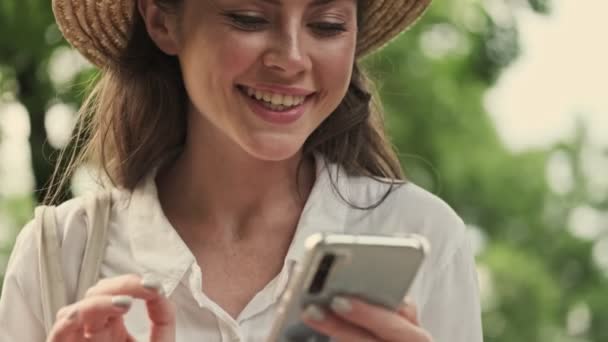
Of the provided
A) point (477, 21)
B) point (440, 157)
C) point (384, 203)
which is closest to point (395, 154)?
point (384, 203)

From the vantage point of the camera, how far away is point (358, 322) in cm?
229

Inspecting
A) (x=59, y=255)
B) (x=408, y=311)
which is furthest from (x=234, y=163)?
(x=408, y=311)

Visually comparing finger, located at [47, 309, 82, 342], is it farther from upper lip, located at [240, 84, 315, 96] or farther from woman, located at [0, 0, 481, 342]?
upper lip, located at [240, 84, 315, 96]

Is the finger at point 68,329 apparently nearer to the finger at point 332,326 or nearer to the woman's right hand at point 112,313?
the woman's right hand at point 112,313

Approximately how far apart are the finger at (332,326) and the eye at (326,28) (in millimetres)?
758

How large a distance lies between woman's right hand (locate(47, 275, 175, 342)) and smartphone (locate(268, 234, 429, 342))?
23 cm

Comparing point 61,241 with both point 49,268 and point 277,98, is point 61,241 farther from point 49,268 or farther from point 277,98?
point 277,98

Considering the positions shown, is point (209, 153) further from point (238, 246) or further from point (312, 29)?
point (312, 29)

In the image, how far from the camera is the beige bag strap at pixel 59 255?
306 cm

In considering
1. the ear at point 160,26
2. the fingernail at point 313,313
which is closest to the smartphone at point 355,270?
the fingernail at point 313,313

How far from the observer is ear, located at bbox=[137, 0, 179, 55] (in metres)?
3.18

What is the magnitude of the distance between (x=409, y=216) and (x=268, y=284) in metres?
0.31

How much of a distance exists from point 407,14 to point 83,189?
81 centimetres

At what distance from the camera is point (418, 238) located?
2.28 metres
